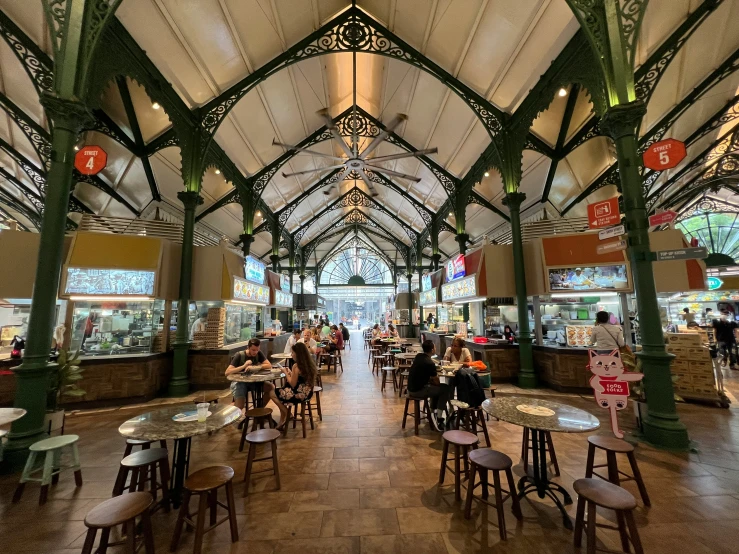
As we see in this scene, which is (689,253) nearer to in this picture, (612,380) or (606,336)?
(612,380)

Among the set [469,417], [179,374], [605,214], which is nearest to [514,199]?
[605,214]

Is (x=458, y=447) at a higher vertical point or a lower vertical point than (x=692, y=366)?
lower

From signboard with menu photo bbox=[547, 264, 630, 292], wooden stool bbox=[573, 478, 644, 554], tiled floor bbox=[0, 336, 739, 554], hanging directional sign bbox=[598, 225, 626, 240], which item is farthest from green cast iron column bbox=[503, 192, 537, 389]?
wooden stool bbox=[573, 478, 644, 554]

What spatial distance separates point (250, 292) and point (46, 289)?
5.19 metres

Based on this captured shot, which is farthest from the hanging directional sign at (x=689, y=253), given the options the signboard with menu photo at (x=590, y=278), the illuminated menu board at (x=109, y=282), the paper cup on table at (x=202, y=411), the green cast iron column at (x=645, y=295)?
the illuminated menu board at (x=109, y=282)

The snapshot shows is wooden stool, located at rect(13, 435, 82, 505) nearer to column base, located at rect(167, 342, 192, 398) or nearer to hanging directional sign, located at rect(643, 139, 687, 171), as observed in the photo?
column base, located at rect(167, 342, 192, 398)

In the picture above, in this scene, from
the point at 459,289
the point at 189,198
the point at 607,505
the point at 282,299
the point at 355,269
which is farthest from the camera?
the point at 355,269

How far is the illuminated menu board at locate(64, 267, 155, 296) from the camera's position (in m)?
5.67

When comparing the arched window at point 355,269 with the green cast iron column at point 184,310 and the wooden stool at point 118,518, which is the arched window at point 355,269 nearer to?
the green cast iron column at point 184,310

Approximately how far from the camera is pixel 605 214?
3977 mm

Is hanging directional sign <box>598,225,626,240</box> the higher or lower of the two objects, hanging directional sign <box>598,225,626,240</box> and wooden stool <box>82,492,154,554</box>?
the higher

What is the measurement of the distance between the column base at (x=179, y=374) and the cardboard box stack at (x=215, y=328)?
495 millimetres

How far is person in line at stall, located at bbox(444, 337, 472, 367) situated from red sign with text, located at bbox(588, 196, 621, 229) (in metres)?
2.56

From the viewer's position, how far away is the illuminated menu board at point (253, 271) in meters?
8.54
